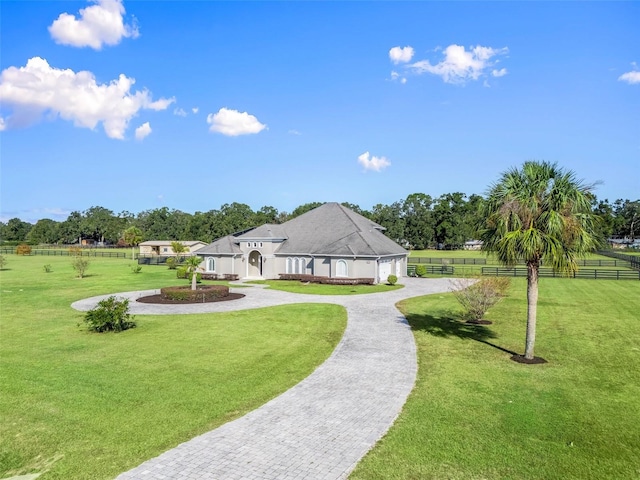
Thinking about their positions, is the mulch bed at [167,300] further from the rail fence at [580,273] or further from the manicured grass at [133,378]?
the rail fence at [580,273]

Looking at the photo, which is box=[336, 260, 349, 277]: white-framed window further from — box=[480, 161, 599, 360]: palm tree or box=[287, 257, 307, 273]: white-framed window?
box=[480, 161, 599, 360]: palm tree

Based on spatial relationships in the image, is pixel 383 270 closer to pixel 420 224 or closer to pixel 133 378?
pixel 133 378

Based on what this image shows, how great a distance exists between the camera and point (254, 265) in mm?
44844

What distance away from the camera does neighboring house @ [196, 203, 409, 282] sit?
3916cm

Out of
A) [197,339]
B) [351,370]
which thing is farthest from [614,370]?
[197,339]

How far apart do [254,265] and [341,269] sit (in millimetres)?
10407

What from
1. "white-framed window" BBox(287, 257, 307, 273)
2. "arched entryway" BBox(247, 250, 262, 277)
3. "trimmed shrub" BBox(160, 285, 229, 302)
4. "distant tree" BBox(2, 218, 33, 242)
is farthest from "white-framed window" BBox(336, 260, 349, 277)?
"distant tree" BBox(2, 218, 33, 242)

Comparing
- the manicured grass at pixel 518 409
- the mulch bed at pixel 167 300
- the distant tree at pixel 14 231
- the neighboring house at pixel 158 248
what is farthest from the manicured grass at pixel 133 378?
the distant tree at pixel 14 231

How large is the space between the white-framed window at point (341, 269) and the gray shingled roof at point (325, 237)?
878 millimetres

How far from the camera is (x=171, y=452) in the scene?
330 inches

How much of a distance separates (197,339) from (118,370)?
433 cm

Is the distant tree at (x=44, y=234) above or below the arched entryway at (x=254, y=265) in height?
above

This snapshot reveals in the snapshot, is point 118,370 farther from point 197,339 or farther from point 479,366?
point 479,366

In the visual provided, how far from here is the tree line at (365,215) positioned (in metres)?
103
